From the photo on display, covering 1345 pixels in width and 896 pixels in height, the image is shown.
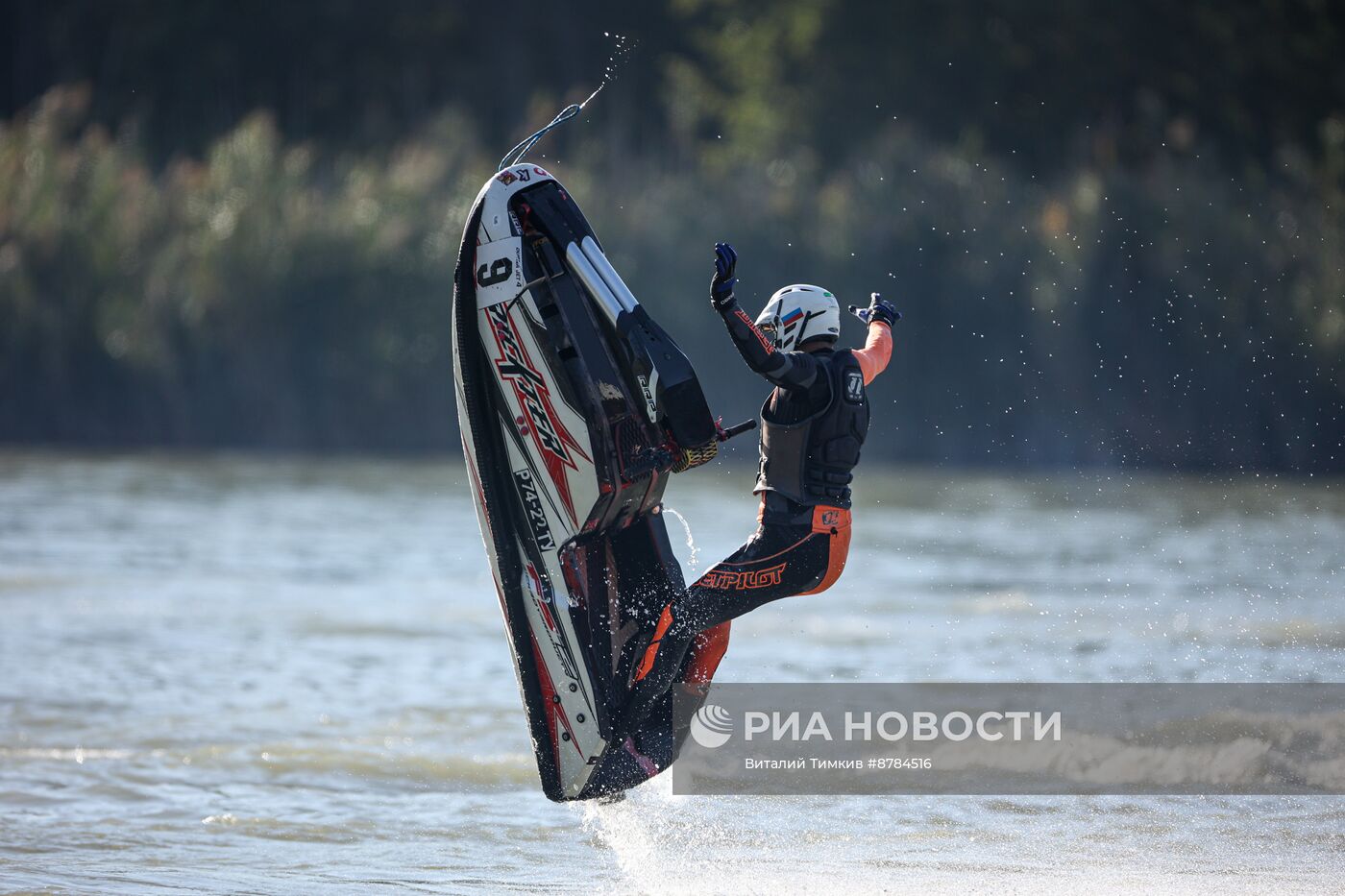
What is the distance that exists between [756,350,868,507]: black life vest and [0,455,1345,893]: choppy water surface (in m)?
1.66

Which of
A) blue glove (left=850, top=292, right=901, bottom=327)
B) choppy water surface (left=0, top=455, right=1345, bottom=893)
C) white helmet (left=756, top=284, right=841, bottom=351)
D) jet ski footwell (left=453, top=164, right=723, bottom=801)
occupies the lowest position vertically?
choppy water surface (left=0, top=455, right=1345, bottom=893)

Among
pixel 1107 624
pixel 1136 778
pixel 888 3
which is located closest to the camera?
pixel 1136 778

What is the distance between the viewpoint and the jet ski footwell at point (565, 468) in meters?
8.05

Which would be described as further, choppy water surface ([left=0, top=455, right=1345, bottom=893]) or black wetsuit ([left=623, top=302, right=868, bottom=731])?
choppy water surface ([left=0, top=455, right=1345, bottom=893])

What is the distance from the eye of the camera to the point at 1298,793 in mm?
9469

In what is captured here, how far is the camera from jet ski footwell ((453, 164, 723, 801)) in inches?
317

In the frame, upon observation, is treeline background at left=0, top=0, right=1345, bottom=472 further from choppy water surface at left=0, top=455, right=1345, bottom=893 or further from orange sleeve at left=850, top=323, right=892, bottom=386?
orange sleeve at left=850, top=323, right=892, bottom=386

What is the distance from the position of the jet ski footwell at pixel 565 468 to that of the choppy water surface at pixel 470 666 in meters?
0.66

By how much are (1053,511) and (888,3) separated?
83.1 feet

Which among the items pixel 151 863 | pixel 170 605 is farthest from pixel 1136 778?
pixel 170 605

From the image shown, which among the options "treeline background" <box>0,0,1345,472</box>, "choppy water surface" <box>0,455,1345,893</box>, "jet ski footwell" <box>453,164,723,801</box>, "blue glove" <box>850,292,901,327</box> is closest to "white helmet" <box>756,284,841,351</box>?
"jet ski footwell" <box>453,164,723,801</box>

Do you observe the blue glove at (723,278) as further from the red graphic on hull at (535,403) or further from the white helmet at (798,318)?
the red graphic on hull at (535,403)

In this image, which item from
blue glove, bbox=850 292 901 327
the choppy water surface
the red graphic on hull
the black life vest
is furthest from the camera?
blue glove, bbox=850 292 901 327

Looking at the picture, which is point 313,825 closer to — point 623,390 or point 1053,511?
point 623,390
